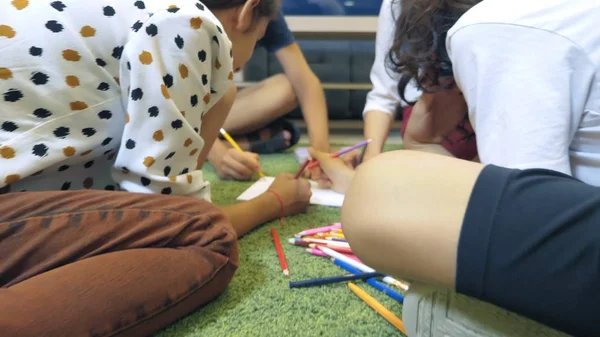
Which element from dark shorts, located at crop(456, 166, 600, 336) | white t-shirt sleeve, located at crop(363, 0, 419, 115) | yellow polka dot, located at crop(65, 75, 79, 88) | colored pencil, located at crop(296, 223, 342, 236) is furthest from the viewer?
white t-shirt sleeve, located at crop(363, 0, 419, 115)

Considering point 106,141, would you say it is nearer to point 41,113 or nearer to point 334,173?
point 41,113

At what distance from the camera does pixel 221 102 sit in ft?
2.63

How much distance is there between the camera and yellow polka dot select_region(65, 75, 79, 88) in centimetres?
54

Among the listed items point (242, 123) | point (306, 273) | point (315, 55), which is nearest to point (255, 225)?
point (306, 273)

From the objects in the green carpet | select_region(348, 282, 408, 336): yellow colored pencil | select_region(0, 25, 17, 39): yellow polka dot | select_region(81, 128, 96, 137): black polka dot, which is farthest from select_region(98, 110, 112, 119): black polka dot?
select_region(348, 282, 408, 336): yellow colored pencil

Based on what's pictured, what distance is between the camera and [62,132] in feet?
1.80

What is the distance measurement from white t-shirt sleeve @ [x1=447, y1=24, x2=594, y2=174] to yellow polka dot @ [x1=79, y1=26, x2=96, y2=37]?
0.41 metres

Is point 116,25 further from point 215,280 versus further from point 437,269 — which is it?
point 437,269

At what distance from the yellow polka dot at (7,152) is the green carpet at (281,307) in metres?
0.25

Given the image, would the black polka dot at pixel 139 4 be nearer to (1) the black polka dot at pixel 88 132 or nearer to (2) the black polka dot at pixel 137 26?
(2) the black polka dot at pixel 137 26

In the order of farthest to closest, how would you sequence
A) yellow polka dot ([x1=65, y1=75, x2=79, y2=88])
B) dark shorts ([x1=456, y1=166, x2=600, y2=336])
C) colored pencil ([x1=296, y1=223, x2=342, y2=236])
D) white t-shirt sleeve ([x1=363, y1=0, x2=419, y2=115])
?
white t-shirt sleeve ([x1=363, y1=0, x2=419, y2=115])
colored pencil ([x1=296, y1=223, x2=342, y2=236])
yellow polka dot ([x1=65, y1=75, x2=79, y2=88])
dark shorts ([x1=456, y1=166, x2=600, y2=336])

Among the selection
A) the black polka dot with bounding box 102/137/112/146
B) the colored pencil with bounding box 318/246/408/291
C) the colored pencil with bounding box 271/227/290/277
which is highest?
the black polka dot with bounding box 102/137/112/146

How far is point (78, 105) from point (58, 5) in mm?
112

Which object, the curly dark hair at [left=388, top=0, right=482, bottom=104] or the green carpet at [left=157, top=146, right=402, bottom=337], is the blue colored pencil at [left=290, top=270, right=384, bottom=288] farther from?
the curly dark hair at [left=388, top=0, right=482, bottom=104]
